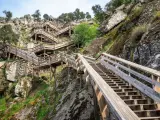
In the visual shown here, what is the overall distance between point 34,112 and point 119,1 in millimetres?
23561

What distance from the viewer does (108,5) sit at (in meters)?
44.0

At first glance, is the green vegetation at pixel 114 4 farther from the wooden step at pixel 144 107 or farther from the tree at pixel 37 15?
the tree at pixel 37 15

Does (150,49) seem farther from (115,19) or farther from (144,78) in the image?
(115,19)

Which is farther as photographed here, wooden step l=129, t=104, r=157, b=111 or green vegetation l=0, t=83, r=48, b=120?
green vegetation l=0, t=83, r=48, b=120

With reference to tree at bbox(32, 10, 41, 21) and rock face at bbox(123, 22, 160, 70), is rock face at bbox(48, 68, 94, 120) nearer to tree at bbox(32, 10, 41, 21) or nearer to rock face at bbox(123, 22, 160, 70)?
rock face at bbox(123, 22, 160, 70)

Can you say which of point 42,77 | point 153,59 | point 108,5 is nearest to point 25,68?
point 42,77

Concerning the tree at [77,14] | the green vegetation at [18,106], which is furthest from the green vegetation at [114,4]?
the tree at [77,14]

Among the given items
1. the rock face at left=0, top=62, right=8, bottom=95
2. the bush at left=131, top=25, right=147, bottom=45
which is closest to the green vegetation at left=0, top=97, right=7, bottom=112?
the rock face at left=0, top=62, right=8, bottom=95

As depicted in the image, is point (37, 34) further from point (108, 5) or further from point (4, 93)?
point (4, 93)

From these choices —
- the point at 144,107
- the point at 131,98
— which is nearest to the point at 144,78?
the point at 144,107

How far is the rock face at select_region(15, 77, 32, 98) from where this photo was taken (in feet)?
92.7

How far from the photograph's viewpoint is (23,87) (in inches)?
1137

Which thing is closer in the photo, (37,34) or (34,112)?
(34,112)

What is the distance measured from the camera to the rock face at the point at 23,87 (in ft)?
92.7
